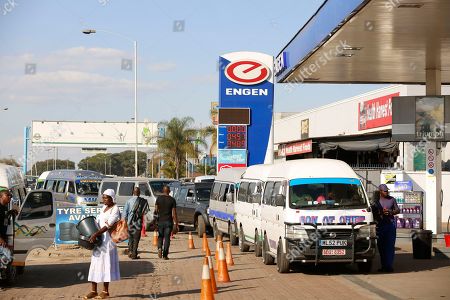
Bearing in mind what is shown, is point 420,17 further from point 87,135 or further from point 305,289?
point 87,135

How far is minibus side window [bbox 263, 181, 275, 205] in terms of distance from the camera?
1889cm

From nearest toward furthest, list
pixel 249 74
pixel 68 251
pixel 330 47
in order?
pixel 330 47 < pixel 68 251 < pixel 249 74

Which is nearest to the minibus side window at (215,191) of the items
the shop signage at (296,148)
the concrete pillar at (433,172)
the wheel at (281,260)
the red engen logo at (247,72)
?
the shop signage at (296,148)

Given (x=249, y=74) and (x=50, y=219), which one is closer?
(x=50, y=219)

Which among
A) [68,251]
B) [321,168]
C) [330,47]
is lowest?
[68,251]

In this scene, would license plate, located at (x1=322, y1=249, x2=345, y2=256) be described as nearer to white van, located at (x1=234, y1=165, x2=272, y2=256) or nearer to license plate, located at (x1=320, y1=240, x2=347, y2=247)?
license plate, located at (x1=320, y1=240, x2=347, y2=247)

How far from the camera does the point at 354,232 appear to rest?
1623cm

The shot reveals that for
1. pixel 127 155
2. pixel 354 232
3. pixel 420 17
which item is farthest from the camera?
pixel 127 155

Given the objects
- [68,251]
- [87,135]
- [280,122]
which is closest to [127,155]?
[87,135]

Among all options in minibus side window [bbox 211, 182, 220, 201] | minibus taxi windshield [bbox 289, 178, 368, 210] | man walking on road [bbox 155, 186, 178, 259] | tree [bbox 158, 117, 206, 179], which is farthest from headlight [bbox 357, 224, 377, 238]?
tree [bbox 158, 117, 206, 179]

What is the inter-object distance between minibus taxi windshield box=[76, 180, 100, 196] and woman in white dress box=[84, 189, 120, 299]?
91.8ft

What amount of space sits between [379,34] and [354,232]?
18.2 feet

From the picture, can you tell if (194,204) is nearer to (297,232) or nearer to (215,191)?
(215,191)

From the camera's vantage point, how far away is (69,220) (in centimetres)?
2178
